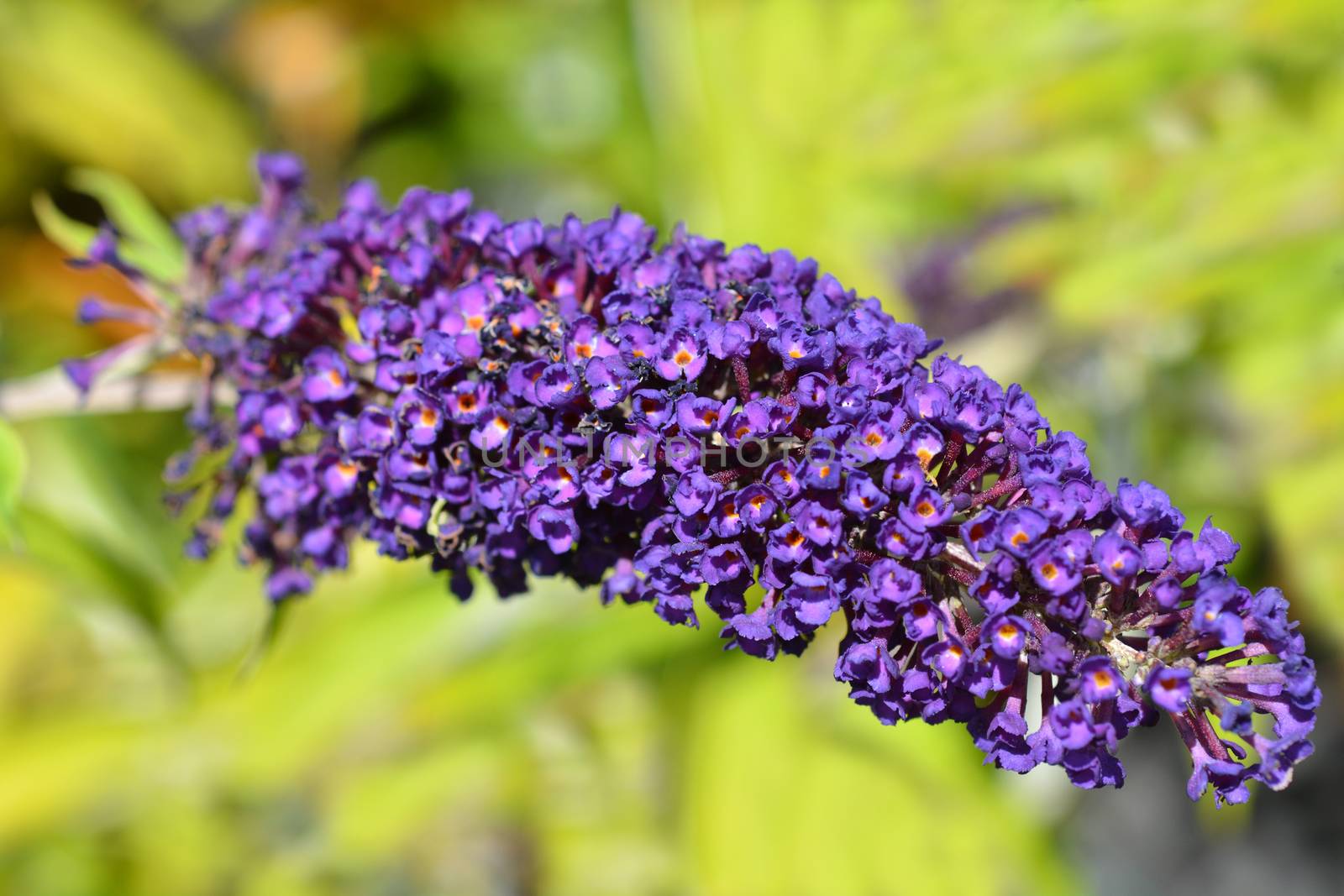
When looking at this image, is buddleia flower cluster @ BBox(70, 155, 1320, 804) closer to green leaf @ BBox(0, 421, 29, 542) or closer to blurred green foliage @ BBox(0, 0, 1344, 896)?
green leaf @ BBox(0, 421, 29, 542)

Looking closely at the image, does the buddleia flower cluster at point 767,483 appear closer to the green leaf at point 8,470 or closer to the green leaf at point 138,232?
the green leaf at point 8,470

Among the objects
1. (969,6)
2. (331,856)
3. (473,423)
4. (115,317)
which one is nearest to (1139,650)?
(473,423)

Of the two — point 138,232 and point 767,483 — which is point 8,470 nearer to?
point 138,232

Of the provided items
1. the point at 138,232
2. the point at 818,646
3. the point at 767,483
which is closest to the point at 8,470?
the point at 138,232

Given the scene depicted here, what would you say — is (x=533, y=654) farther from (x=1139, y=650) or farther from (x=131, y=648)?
(x=1139, y=650)

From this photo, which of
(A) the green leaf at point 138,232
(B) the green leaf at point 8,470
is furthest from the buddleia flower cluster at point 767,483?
(A) the green leaf at point 138,232

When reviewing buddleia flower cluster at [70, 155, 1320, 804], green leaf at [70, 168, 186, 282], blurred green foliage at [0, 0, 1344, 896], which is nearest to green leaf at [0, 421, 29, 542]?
buddleia flower cluster at [70, 155, 1320, 804]

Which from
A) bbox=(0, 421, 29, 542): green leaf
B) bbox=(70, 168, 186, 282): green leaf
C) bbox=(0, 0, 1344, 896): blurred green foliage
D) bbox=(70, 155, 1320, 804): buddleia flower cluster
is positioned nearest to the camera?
bbox=(70, 155, 1320, 804): buddleia flower cluster
